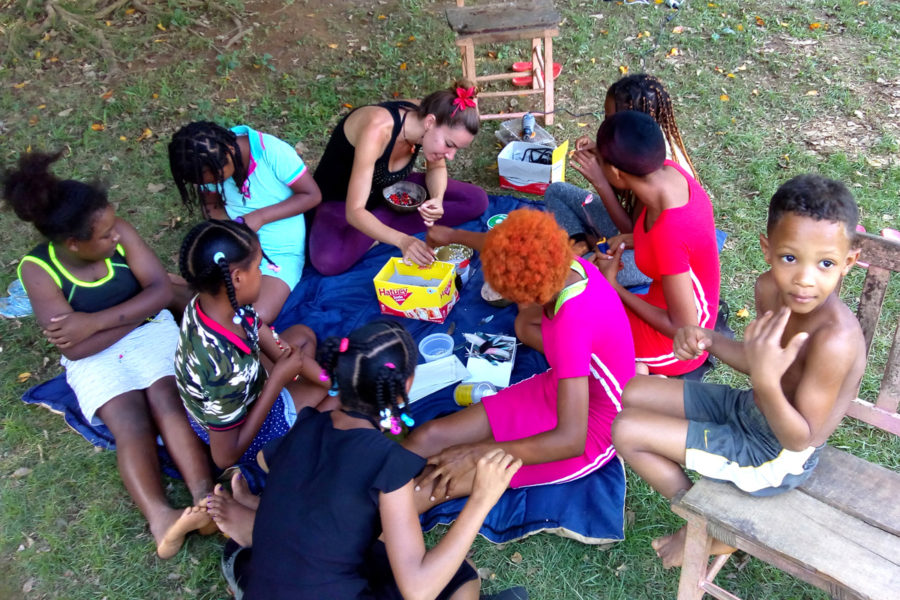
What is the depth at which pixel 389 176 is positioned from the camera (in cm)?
430

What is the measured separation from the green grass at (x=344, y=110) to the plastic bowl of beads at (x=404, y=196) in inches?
37.7

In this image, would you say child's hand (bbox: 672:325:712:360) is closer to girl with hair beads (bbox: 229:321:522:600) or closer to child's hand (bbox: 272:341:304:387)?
girl with hair beads (bbox: 229:321:522:600)

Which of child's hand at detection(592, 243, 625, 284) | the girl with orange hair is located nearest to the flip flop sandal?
child's hand at detection(592, 243, 625, 284)

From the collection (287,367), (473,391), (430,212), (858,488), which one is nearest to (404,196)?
(430,212)

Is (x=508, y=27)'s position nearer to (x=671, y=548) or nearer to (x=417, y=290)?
(x=417, y=290)

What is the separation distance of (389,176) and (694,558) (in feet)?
9.60

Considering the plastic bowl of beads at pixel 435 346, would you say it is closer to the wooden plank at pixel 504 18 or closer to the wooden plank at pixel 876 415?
the wooden plank at pixel 876 415

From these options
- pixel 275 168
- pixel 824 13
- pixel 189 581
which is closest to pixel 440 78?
pixel 275 168

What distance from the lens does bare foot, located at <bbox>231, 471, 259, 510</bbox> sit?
2.91 meters

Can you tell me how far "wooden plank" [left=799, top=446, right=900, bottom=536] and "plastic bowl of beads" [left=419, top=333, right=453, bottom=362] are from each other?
1.98m

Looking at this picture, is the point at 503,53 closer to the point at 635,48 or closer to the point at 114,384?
the point at 635,48

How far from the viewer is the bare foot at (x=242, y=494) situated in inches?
115

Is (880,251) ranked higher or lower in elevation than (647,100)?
lower

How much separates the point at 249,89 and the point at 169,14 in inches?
65.4
